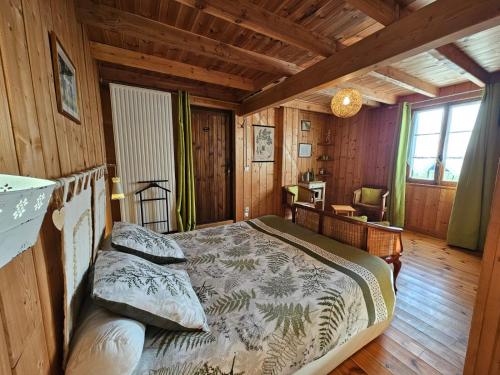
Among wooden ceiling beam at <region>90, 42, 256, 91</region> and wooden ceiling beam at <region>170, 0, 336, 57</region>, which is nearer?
wooden ceiling beam at <region>170, 0, 336, 57</region>

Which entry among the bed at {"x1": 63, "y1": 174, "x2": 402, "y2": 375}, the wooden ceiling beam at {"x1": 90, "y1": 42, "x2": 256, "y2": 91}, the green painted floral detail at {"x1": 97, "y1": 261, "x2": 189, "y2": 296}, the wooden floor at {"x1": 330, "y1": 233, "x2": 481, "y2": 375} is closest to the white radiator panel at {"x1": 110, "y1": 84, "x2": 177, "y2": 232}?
the wooden ceiling beam at {"x1": 90, "y1": 42, "x2": 256, "y2": 91}

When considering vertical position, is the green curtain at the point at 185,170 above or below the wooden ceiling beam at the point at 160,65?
below

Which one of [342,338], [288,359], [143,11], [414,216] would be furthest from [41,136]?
[414,216]

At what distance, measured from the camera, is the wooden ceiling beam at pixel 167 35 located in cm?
161

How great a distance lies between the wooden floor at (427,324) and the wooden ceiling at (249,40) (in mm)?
2334

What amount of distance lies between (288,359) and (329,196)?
4.64 m

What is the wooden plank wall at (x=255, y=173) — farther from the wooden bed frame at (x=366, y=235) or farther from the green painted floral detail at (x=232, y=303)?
the green painted floral detail at (x=232, y=303)

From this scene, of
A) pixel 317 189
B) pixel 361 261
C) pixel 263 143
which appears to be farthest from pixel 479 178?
pixel 263 143

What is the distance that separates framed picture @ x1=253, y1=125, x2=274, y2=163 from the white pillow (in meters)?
3.54

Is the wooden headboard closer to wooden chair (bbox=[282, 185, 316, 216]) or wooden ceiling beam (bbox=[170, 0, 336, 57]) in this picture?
wooden ceiling beam (bbox=[170, 0, 336, 57])

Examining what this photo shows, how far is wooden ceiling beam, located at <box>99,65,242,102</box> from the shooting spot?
2777mm

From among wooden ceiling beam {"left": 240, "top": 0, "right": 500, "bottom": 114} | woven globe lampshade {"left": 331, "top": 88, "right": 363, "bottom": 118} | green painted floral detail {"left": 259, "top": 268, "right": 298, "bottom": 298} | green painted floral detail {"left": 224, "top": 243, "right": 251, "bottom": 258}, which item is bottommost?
green painted floral detail {"left": 224, "top": 243, "right": 251, "bottom": 258}

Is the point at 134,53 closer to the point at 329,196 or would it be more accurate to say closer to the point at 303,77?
the point at 303,77

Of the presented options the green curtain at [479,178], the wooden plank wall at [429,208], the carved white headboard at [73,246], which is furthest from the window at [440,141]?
the carved white headboard at [73,246]
